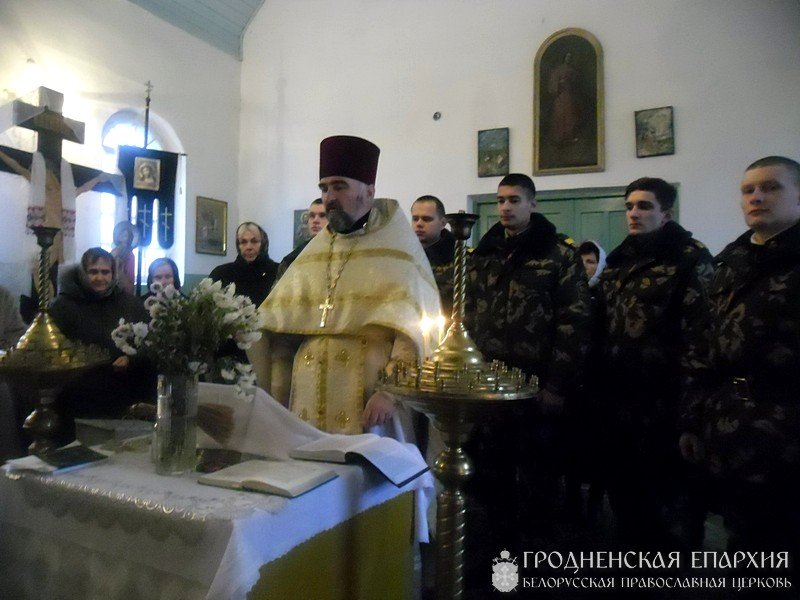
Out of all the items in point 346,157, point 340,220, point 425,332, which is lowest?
point 425,332

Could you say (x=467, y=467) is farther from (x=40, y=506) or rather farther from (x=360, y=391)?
(x=40, y=506)

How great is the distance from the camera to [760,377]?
7.03 ft

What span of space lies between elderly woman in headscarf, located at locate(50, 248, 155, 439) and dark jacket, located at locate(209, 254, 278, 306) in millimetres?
772

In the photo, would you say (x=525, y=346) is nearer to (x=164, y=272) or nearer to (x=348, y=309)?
(x=348, y=309)

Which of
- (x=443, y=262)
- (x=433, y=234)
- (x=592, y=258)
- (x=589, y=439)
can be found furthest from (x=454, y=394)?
(x=592, y=258)

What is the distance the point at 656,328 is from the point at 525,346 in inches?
22.2

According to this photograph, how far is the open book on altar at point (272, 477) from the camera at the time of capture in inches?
60.2

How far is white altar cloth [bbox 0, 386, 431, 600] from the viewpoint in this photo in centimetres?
137

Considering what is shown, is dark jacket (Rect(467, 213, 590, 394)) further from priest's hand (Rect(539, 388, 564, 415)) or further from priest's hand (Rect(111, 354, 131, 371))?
priest's hand (Rect(111, 354, 131, 371))

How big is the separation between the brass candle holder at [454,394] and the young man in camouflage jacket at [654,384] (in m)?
1.29

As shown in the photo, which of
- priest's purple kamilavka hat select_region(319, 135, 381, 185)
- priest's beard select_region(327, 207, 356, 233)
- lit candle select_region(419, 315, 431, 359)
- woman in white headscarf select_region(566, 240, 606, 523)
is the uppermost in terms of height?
priest's purple kamilavka hat select_region(319, 135, 381, 185)

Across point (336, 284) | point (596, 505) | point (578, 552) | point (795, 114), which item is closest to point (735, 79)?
point (795, 114)

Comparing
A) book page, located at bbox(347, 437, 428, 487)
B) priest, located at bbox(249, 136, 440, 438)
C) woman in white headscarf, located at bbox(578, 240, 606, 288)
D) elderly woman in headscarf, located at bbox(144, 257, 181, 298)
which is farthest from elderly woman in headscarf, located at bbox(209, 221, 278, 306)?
book page, located at bbox(347, 437, 428, 487)

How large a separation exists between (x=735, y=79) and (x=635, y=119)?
1.03 metres
